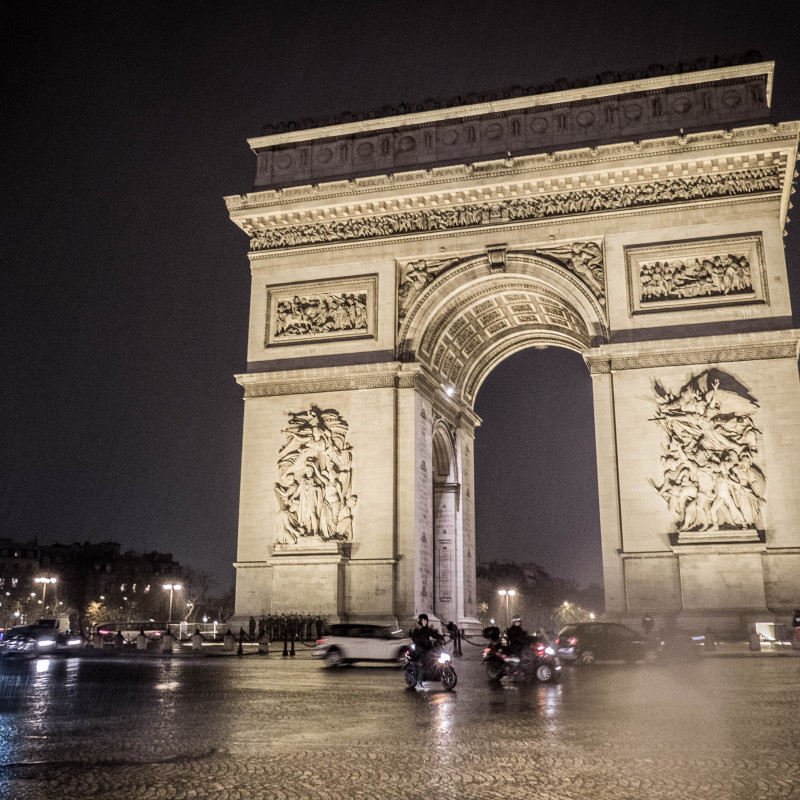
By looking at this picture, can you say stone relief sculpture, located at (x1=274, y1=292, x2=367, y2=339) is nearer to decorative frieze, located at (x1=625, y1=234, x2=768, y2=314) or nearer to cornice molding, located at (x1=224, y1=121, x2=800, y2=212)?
cornice molding, located at (x1=224, y1=121, x2=800, y2=212)

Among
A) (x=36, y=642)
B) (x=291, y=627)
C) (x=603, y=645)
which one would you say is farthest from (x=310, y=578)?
(x=36, y=642)

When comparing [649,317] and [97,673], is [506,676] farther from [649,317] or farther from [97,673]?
[649,317]

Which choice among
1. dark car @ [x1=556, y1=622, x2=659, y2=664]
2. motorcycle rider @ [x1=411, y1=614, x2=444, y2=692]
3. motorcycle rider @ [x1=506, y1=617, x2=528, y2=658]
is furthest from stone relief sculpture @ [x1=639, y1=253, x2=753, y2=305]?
motorcycle rider @ [x1=411, y1=614, x2=444, y2=692]

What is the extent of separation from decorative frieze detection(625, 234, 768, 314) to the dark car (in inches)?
371

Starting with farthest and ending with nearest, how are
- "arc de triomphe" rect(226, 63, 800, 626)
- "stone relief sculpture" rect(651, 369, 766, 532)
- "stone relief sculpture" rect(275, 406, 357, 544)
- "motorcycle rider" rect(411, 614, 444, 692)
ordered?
"stone relief sculpture" rect(275, 406, 357, 544) → "arc de triomphe" rect(226, 63, 800, 626) → "stone relief sculpture" rect(651, 369, 766, 532) → "motorcycle rider" rect(411, 614, 444, 692)

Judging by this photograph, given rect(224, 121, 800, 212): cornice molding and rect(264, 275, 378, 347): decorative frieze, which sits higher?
rect(224, 121, 800, 212): cornice molding

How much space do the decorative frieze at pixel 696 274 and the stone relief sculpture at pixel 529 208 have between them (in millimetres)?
1448

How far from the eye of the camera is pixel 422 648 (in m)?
13.4

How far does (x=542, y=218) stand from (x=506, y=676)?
49.7ft

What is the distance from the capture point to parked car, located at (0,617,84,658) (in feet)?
85.2

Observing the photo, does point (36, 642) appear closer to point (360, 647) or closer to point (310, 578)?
point (310, 578)

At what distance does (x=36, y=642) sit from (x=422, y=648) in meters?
20.1

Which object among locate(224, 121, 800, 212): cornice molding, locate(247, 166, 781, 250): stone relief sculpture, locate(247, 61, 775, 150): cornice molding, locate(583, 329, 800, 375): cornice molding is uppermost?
locate(247, 61, 775, 150): cornice molding

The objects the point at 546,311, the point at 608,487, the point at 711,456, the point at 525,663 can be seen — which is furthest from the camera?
the point at 546,311
